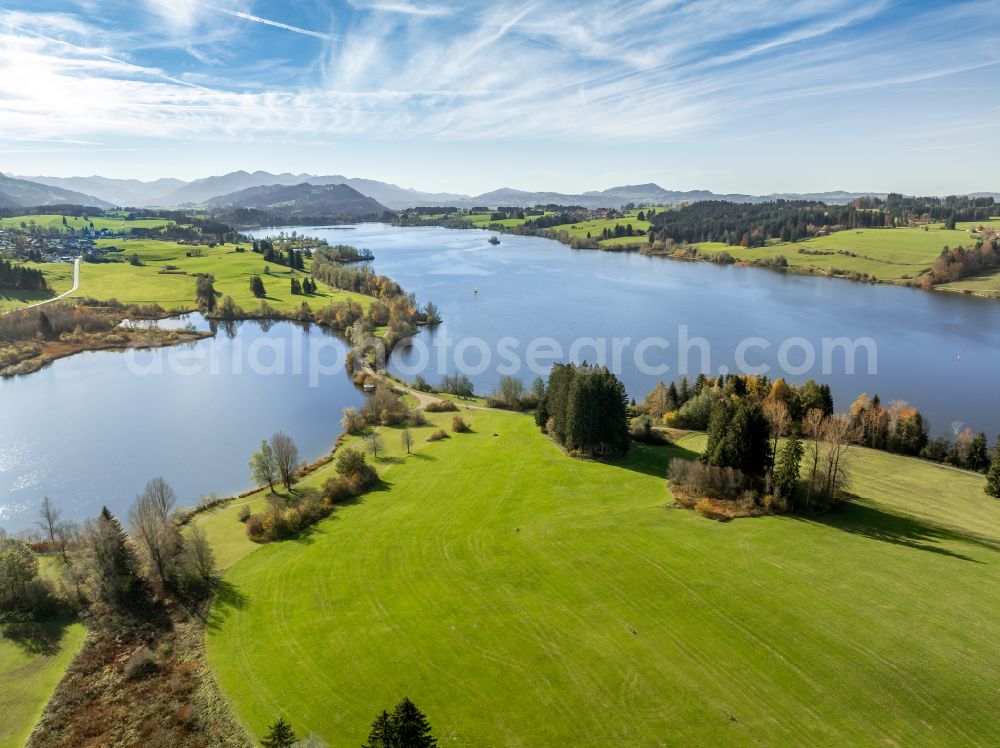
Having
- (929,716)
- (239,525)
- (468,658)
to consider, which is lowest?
(239,525)

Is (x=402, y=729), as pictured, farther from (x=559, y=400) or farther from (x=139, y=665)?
(x=559, y=400)

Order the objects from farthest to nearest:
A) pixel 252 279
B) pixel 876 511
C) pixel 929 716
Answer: pixel 252 279
pixel 876 511
pixel 929 716

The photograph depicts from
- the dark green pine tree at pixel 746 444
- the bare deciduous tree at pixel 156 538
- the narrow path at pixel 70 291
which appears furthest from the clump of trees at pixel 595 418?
the narrow path at pixel 70 291

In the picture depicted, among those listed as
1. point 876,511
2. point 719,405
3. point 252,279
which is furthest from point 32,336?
point 876,511

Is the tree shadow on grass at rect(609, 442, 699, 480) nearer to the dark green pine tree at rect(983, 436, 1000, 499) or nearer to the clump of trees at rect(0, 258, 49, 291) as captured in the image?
the dark green pine tree at rect(983, 436, 1000, 499)

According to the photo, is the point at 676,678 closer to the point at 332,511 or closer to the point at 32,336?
the point at 332,511

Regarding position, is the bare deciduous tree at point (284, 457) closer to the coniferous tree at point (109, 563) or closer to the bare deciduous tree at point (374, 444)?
the bare deciduous tree at point (374, 444)
